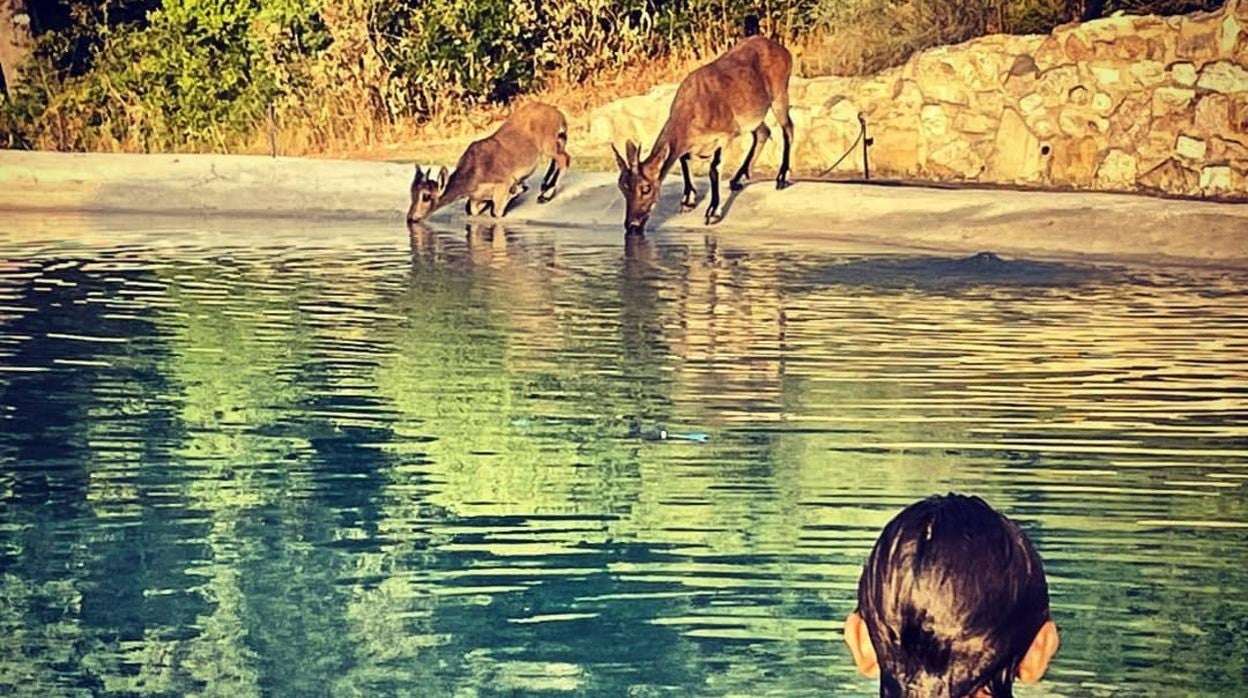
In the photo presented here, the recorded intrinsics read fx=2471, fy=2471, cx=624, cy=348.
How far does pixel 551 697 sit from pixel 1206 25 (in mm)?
15270

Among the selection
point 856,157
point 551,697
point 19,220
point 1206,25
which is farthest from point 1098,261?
point 551,697

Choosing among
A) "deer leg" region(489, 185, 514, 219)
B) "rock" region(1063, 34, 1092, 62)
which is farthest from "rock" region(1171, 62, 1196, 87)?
"deer leg" region(489, 185, 514, 219)

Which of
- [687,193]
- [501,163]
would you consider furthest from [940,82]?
[501,163]

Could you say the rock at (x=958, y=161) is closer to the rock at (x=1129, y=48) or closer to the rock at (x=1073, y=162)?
the rock at (x=1073, y=162)

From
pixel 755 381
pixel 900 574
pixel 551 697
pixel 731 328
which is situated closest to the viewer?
pixel 900 574

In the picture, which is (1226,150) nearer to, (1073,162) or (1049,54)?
(1073,162)

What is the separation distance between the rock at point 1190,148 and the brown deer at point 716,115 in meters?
3.21

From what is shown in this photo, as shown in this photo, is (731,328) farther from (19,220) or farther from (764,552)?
(19,220)

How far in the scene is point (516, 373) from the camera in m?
11.7

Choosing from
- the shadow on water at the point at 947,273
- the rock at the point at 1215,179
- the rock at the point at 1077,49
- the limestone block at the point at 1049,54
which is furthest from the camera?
the limestone block at the point at 1049,54

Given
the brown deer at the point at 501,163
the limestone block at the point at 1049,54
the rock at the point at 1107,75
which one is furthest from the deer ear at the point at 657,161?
the rock at the point at 1107,75

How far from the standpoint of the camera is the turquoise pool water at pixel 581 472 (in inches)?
267

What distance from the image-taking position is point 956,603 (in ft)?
10.7

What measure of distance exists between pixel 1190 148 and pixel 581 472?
1237cm
